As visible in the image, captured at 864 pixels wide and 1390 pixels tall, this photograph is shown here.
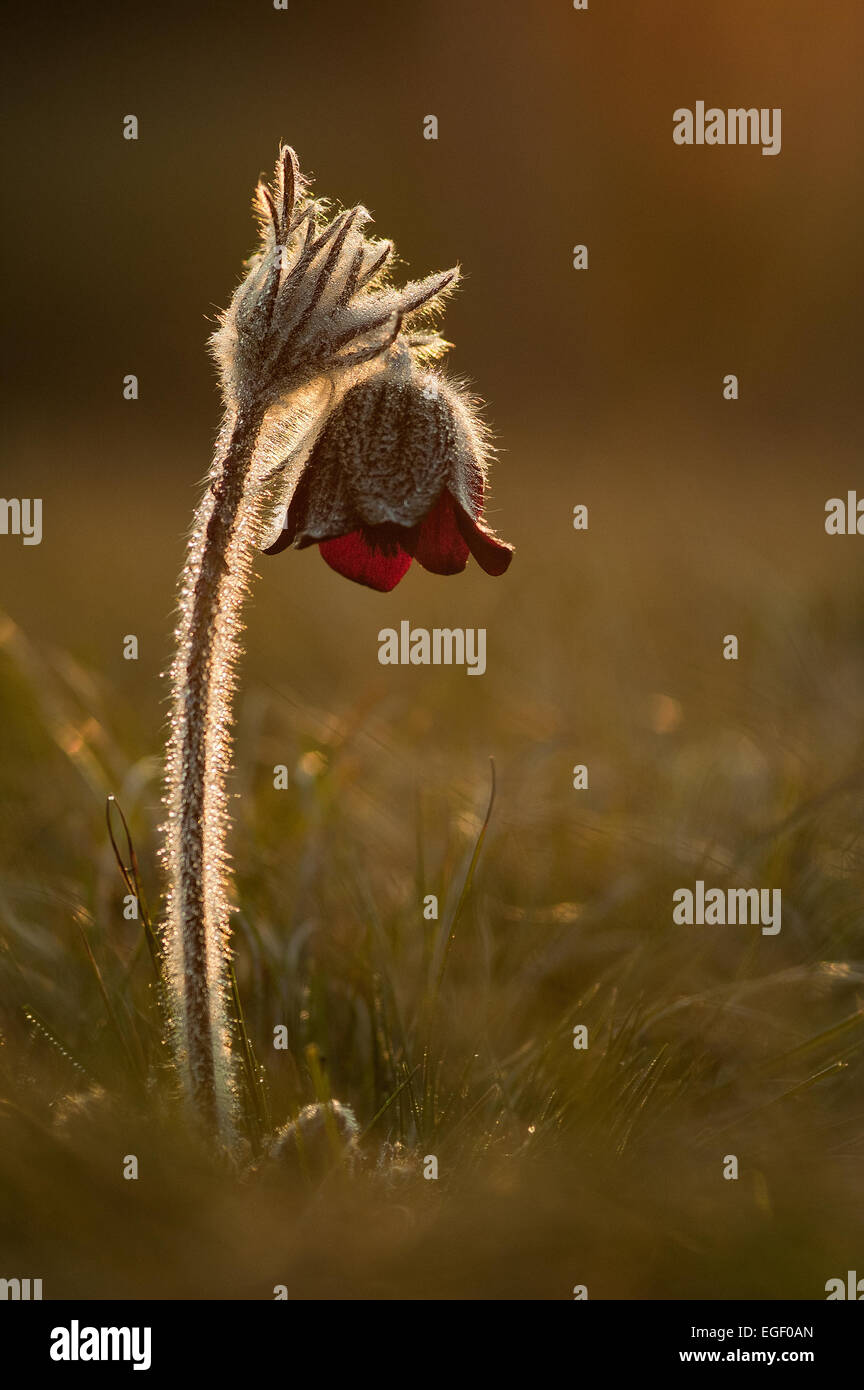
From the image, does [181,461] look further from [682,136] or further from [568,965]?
[568,965]

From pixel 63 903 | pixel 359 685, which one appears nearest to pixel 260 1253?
pixel 63 903

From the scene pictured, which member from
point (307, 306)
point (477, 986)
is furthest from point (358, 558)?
point (477, 986)

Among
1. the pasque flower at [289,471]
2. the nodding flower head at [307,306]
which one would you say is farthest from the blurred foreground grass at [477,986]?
the nodding flower head at [307,306]

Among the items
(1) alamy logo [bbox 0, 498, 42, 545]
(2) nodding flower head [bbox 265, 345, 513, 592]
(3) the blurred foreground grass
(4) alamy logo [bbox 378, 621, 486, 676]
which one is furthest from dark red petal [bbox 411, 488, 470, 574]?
(1) alamy logo [bbox 0, 498, 42, 545]
